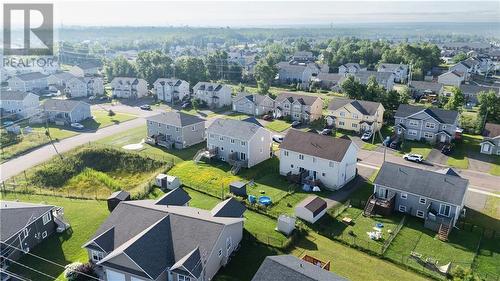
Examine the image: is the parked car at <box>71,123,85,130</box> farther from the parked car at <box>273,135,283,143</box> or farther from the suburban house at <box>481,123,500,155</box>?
the suburban house at <box>481,123,500,155</box>

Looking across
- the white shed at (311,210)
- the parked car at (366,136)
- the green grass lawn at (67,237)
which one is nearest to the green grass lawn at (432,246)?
the white shed at (311,210)

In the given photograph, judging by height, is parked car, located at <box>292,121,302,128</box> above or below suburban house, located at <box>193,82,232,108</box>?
below

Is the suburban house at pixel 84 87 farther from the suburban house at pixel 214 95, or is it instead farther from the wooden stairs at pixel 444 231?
the wooden stairs at pixel 444 231

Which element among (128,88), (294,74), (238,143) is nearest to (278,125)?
(238,143)

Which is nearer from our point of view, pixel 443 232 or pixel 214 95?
pixel 443 232

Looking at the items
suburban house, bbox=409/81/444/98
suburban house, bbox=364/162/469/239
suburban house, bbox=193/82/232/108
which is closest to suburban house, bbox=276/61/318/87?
suburban house, bbox=409/81/444/98

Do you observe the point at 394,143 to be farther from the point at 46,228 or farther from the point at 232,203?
the point at 46,228

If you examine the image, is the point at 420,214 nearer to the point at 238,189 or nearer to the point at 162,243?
the point at 238,189
